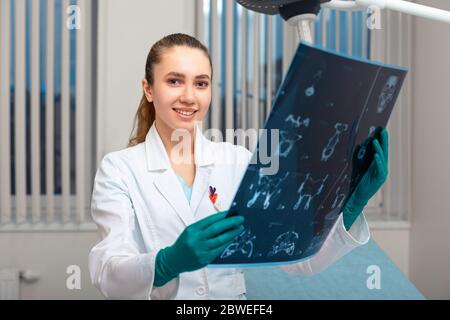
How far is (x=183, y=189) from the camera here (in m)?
1.09

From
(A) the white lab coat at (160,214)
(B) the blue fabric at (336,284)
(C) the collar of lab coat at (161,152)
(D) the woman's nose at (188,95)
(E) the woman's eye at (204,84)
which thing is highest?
(E) the woman's eye at (204,84)

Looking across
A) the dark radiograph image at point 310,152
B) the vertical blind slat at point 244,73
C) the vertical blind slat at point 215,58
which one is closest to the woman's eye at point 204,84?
the dark radiograph image at point 310,152

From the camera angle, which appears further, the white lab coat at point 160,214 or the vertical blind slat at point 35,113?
the vertical blind slat at point 35,113

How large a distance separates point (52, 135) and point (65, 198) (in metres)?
0.32

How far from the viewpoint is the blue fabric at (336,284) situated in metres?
1.39

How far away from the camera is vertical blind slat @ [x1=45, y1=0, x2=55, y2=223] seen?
2.30 meters

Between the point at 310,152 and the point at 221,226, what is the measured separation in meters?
0.18

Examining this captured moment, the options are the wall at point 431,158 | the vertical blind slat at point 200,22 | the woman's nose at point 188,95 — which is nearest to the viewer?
the woman's nose at point 188,95

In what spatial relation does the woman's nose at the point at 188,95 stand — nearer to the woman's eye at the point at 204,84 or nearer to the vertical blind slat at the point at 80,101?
the woman's eye at the point at 204,84

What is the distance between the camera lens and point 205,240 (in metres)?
0.71

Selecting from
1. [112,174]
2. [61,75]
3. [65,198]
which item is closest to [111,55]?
[61,75]

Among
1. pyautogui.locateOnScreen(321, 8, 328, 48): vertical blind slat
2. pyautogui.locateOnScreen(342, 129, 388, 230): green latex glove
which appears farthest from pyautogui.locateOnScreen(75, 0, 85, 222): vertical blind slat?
pyautogui.locateOnScreen(342, 129, 388, 230): green latex glove

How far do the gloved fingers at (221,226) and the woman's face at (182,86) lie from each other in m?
0.36

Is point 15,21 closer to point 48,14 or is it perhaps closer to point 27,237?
point 48,14
